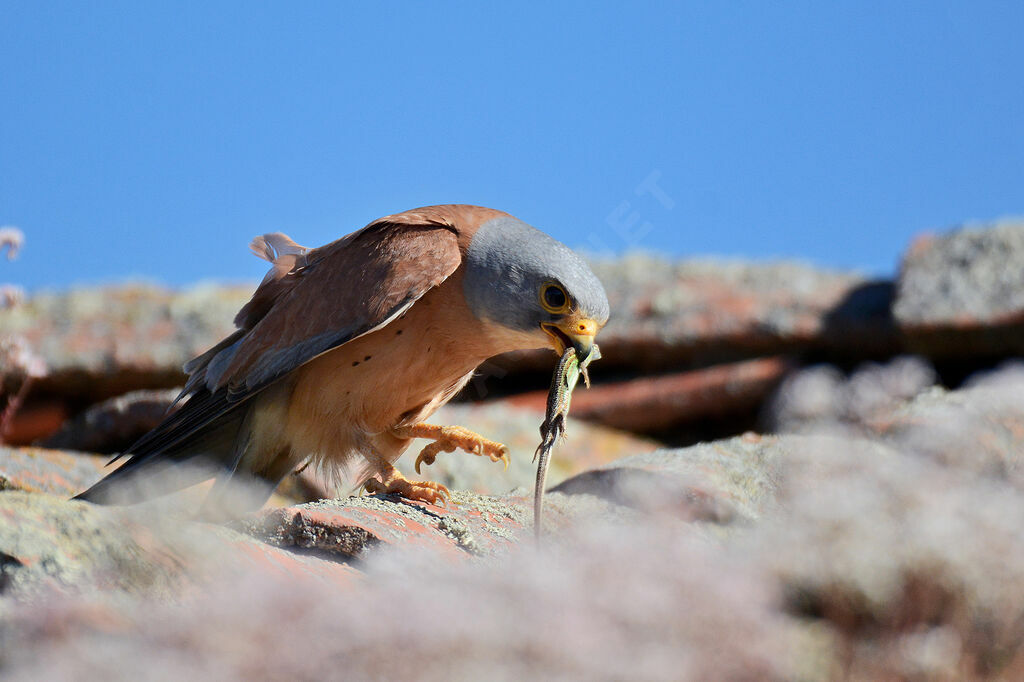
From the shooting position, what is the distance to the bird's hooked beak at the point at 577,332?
3221 millimetres

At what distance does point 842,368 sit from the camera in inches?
235

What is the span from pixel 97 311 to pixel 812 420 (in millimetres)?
5782

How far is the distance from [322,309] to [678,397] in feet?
9.92

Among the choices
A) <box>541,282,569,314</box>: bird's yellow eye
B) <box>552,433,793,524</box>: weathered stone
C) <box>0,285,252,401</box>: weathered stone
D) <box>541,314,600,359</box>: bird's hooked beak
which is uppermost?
<box>0,285,252,401</box>: weathered stone

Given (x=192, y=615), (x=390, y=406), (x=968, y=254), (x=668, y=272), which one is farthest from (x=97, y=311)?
(x=192, y=615)

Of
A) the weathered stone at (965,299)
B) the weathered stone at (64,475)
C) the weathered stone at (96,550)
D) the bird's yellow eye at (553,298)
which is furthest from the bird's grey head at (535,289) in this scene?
the weathered stone at (965,299)

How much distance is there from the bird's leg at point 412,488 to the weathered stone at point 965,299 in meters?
3.43

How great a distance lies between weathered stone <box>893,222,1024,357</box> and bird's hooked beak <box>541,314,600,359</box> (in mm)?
3023

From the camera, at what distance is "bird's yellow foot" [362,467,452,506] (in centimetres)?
313

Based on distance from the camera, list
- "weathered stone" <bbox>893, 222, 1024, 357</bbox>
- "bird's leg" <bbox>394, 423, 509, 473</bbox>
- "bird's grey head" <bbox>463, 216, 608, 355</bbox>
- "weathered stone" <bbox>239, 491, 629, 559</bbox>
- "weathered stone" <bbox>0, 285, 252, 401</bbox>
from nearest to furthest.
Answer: "weathered stone" <bbox>239, 491, 629, 559</bbox>, "bird's grey head" <bbox>463, 216, 608, 355</bbox>, "bird's leg" <bbox>394, 423, 509, 473</bbox>, "weathered stone" <bbox>893, 222, 1024, 357</bbox>, "weathered stone" <bbox>0, 285, 252, 401</bbox>

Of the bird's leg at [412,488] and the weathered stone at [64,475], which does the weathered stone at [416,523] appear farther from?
the weathered stone at [64,475]

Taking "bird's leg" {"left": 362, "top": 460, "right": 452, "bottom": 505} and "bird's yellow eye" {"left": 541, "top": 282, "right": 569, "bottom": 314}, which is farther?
"bird's yellow eye" {"left": 541, "top": 282, "right": 569, "bottom": 314}

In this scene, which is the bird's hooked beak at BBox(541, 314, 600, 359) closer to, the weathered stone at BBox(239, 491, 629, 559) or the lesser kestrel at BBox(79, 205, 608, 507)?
the lesser kestrel at BBox(79, 205, 608, 507)

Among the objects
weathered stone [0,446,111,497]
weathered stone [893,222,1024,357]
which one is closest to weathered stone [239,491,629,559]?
weathered stone [0,446,111,497]
